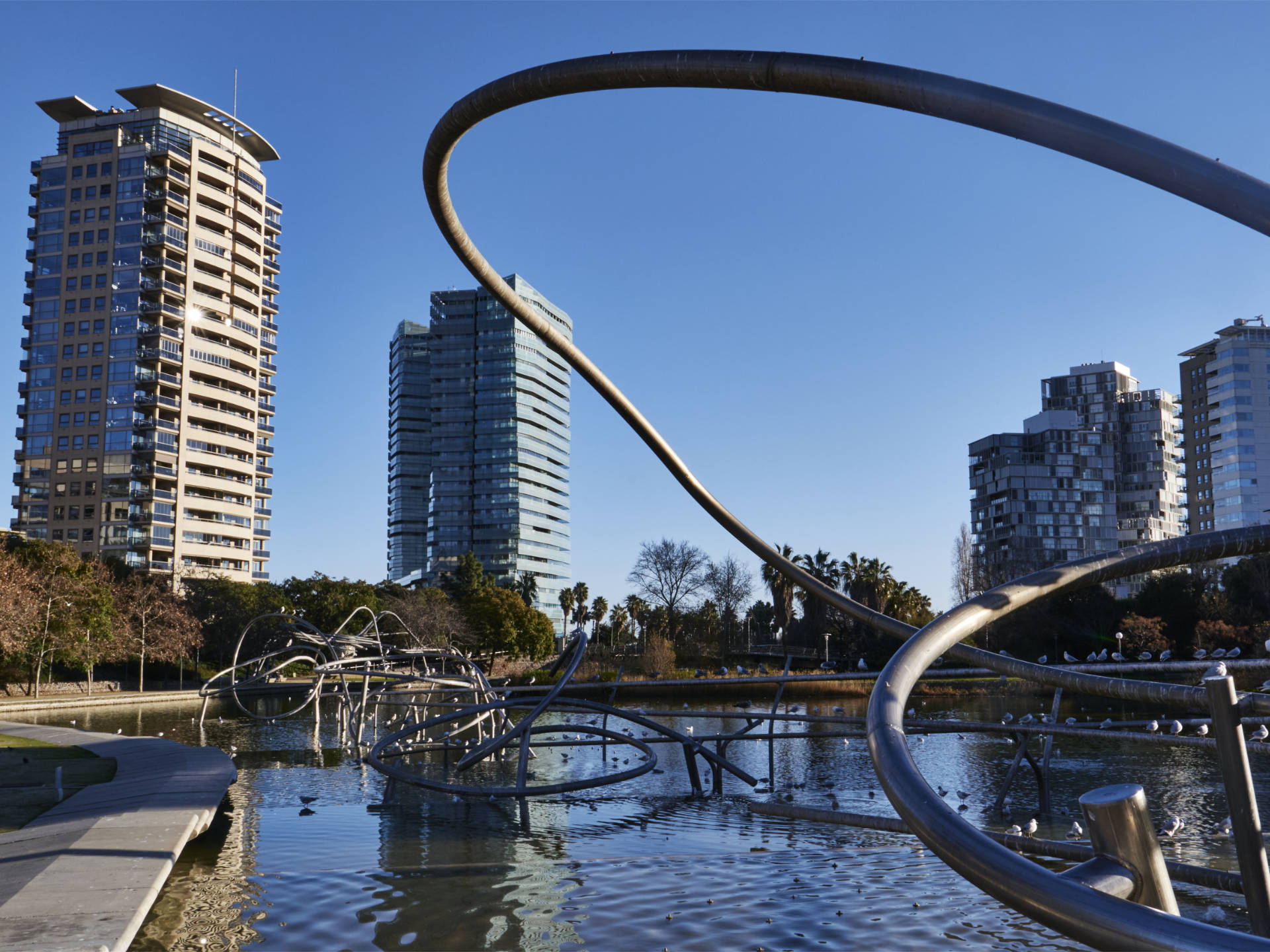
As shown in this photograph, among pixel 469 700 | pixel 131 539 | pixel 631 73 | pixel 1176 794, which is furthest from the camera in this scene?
pixel 131 539

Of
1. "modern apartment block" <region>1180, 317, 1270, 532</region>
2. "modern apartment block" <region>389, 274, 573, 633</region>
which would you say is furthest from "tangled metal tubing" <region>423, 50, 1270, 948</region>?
"modern apartment block" <region>389, 274, 573, 633</region>

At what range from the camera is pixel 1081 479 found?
114m

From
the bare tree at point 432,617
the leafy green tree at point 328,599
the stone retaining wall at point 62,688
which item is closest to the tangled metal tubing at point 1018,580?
the stone retaining wall at point 62,688

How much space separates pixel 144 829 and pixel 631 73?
765cm

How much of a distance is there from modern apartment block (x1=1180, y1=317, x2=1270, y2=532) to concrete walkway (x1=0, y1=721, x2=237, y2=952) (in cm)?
11642

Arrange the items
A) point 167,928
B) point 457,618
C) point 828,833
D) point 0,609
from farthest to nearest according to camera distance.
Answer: point 457,618, point 0,609, point 828,833, point 167,928

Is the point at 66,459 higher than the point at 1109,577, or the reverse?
the point at 66,459

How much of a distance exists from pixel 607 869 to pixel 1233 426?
12149 centimetres

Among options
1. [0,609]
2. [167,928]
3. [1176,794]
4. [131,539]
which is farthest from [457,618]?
[167,928]

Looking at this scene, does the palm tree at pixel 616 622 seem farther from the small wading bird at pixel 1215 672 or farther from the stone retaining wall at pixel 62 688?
the small wading bird at pixel 1215 672

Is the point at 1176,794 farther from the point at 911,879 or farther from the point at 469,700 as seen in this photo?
the point at 469,700

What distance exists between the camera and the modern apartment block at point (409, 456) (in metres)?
151

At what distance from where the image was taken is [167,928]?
6.95 metres

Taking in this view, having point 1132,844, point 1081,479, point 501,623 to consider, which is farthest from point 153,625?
point 1081,479
